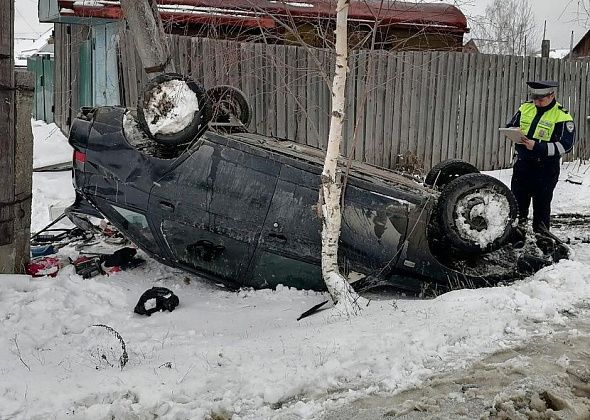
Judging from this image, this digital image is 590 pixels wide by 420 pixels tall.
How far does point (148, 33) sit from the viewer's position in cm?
750

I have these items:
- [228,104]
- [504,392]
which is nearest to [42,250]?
[228,104]

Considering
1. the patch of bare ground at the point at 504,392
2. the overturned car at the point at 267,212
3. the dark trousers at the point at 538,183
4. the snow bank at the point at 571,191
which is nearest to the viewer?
the patch of bare ground at the point at 504,392

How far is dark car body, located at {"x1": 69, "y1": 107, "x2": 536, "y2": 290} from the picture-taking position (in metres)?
4.60

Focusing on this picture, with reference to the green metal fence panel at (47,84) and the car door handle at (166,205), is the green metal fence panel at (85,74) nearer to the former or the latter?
the green metal fence panel at (47,84)

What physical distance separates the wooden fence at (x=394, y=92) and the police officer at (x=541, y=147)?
9.16 ft

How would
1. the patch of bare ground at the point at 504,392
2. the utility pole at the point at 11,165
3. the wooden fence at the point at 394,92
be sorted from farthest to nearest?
the wooden fence at the point at 394,92 → the utility pole at the point at 11,165 → the patch of bare ground at the point at 504,392

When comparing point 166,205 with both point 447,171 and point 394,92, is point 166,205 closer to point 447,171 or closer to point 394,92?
point 447,171

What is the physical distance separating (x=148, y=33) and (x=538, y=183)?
497cm

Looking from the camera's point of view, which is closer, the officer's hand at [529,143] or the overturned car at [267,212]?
the overturned car at [267,212]

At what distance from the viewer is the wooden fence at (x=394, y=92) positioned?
30.0ft

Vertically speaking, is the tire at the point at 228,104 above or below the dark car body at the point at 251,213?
above

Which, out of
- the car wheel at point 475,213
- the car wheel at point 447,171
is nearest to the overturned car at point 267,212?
the car wheel at point 475,213

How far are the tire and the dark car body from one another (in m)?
0.87

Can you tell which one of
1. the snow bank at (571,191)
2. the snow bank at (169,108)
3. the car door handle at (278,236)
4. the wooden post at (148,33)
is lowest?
the snow bank at (571,191)
